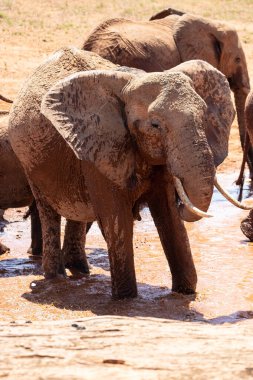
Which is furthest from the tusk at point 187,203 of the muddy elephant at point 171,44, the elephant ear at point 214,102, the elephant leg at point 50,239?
the muddy elephant at point 171,44

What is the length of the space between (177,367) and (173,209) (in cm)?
310

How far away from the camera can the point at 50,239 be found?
729 cm

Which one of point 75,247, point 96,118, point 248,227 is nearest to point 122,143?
point 96,118

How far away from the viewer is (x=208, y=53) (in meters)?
11.8

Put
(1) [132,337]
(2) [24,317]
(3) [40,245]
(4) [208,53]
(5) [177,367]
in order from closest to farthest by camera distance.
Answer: (5) [177,367] → (1) [132,337] → (2) [24,317] → (3) [40,245] → (4) [208,53]

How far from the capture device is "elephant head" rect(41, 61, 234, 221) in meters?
5.61

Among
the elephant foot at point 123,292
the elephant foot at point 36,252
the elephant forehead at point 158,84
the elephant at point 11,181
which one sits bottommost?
the elephant foot at point 36,252

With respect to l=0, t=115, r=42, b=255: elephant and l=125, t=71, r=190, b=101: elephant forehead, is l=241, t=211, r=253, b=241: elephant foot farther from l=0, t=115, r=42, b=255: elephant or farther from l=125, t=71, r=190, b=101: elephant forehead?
l=125, t=71, r=190, b=101: elephant forehead

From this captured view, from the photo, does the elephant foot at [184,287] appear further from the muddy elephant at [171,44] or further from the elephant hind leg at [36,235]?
the muddy elephant at [171,44]

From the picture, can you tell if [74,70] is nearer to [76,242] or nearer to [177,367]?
[76,242]

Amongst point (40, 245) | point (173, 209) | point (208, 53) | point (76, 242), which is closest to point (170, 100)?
point (173, 209)

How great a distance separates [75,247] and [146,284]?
0.72 metres

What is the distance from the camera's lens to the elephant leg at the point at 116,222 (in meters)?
6.28

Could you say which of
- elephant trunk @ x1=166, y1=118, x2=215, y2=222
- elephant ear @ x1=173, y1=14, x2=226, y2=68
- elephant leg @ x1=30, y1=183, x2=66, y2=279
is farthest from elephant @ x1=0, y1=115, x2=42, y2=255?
elephant ear @ x1=173, y1=14, x2=226, y2=68
